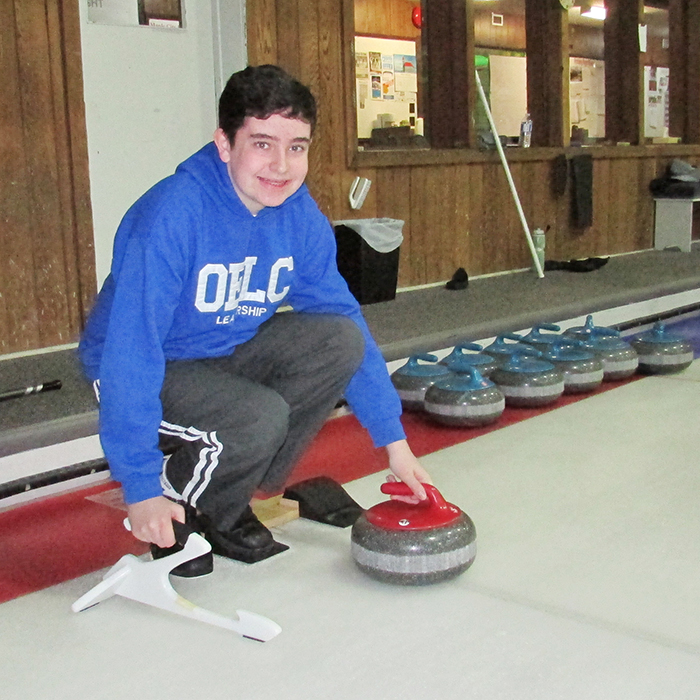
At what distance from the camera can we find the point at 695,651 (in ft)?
4.37

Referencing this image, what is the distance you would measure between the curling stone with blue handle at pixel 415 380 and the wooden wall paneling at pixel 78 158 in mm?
1246

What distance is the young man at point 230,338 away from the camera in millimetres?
1438

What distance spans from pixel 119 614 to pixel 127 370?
0.41 meters

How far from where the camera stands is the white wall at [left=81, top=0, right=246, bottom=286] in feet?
11.1

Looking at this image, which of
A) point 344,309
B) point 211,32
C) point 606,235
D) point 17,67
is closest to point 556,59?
point 606,235

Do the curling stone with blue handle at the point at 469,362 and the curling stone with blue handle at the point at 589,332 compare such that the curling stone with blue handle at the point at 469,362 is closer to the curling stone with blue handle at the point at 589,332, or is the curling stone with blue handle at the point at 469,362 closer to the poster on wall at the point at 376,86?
the curling stone with blue handle at the point at 589,332

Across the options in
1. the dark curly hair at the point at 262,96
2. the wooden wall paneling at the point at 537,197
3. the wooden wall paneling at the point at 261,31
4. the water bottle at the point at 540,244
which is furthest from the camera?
the wooden wall paneling at the point at 537,197

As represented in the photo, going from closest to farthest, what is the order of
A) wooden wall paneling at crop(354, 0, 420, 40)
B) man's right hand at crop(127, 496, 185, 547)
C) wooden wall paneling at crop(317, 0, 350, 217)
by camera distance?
man's right hand at crop(127, 496, 185, 547), wooden wall paneling at crop(317, 0, 350, 217), wooden wall paneling at crop(354, 0, 420, 40)

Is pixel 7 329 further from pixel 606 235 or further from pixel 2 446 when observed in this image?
pixel 606 235

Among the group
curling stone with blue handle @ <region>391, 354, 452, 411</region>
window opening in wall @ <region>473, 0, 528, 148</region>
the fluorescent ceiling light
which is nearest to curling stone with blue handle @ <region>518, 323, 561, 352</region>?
curling stone with blue handle @ <region>391, 354, 452, 411</region>

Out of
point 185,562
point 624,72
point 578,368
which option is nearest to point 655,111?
point 624,72

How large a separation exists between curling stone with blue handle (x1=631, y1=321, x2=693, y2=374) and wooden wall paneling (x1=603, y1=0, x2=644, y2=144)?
3.45m

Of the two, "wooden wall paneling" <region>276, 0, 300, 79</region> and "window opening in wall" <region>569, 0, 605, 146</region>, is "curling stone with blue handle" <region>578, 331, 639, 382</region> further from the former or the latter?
"window opening in wall" <region>569, 0, 605, 146</region>

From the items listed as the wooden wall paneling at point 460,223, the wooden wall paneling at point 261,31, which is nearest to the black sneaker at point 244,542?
the wooden wall paneling at point 261,31
